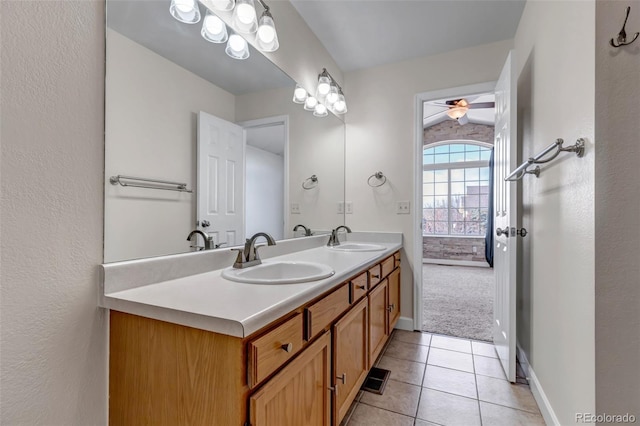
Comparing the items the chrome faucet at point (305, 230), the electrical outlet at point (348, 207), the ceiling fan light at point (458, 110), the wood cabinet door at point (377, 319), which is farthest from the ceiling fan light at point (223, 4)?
the ceiling fan light at point (458, 110)

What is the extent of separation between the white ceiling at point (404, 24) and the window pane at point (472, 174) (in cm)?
392

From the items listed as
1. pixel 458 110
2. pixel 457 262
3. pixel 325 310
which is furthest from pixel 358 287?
pixel 457 262

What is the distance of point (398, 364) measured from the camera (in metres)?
2.00

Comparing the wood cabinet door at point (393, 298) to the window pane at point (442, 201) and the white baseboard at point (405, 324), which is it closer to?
the white baseboard at point (405, 324)

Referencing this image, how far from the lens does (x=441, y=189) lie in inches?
243

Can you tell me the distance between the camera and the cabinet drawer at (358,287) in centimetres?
141

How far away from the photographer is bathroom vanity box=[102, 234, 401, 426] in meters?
0.74

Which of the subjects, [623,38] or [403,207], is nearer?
[623,38]

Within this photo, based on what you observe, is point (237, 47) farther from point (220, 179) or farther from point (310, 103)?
point (310, 103)

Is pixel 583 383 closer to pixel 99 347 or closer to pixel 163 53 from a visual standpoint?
pixel 99 347

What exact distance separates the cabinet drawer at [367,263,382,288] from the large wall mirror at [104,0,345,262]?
2.02 ft

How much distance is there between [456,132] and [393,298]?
191 inches

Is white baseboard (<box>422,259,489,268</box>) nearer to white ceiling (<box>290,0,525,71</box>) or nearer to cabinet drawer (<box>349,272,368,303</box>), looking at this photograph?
white ceiling (<box>290,0,525,71</box>)

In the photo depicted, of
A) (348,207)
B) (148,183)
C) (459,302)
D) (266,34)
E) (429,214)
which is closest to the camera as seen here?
(148,183)
